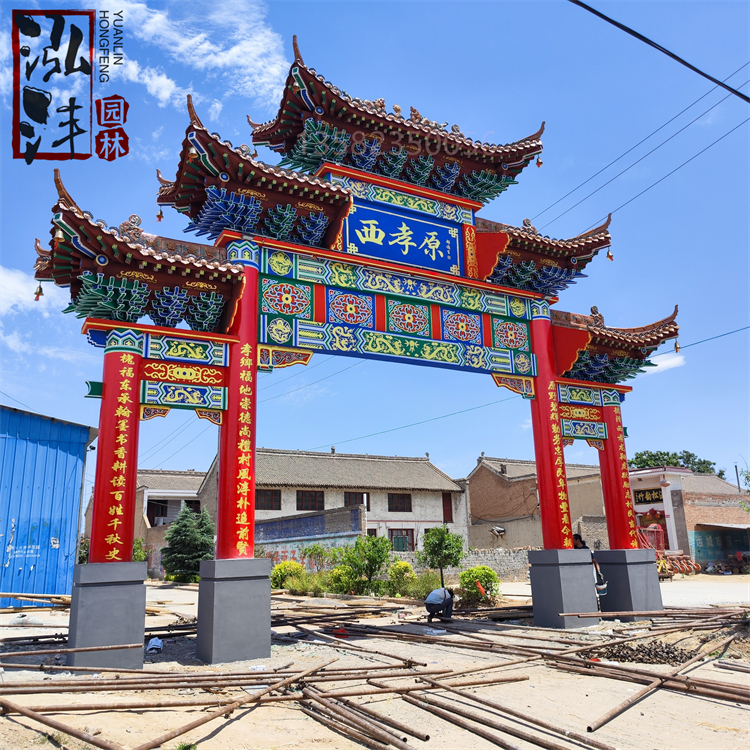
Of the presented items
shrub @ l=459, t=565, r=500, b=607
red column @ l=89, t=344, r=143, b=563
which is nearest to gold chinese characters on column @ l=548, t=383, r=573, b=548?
shrub @ l=459, t=565, r=500, b=607

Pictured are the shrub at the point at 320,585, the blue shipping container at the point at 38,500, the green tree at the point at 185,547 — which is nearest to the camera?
the blue shipping container at the point at 38,500

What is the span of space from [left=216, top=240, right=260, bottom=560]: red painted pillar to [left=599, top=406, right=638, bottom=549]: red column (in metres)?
6.58

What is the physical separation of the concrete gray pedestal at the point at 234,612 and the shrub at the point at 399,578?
9589mm

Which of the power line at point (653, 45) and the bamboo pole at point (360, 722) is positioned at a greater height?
the power line at point (653, 45)

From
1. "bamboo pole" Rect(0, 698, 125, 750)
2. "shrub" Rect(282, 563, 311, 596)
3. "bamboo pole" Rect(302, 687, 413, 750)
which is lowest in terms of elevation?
"shrub" Rect(282, 563, 311, 596)

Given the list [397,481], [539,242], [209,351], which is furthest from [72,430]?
[397,481]

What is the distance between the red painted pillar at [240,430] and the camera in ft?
25.1

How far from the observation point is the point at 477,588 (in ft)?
44.3

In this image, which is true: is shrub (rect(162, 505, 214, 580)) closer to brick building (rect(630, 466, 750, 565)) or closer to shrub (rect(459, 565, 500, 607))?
shrub (rect(459, 565, 500, 607))

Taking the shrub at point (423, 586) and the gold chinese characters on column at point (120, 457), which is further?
the shrub at point (423, 586)

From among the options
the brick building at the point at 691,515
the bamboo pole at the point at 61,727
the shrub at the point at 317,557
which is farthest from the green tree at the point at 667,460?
the bamboo pole at the point at 61,727

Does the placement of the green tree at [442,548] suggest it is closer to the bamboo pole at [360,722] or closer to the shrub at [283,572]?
the shrub at [283,572]

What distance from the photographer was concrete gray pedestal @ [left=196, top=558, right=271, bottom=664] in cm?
709

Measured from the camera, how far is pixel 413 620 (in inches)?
447
